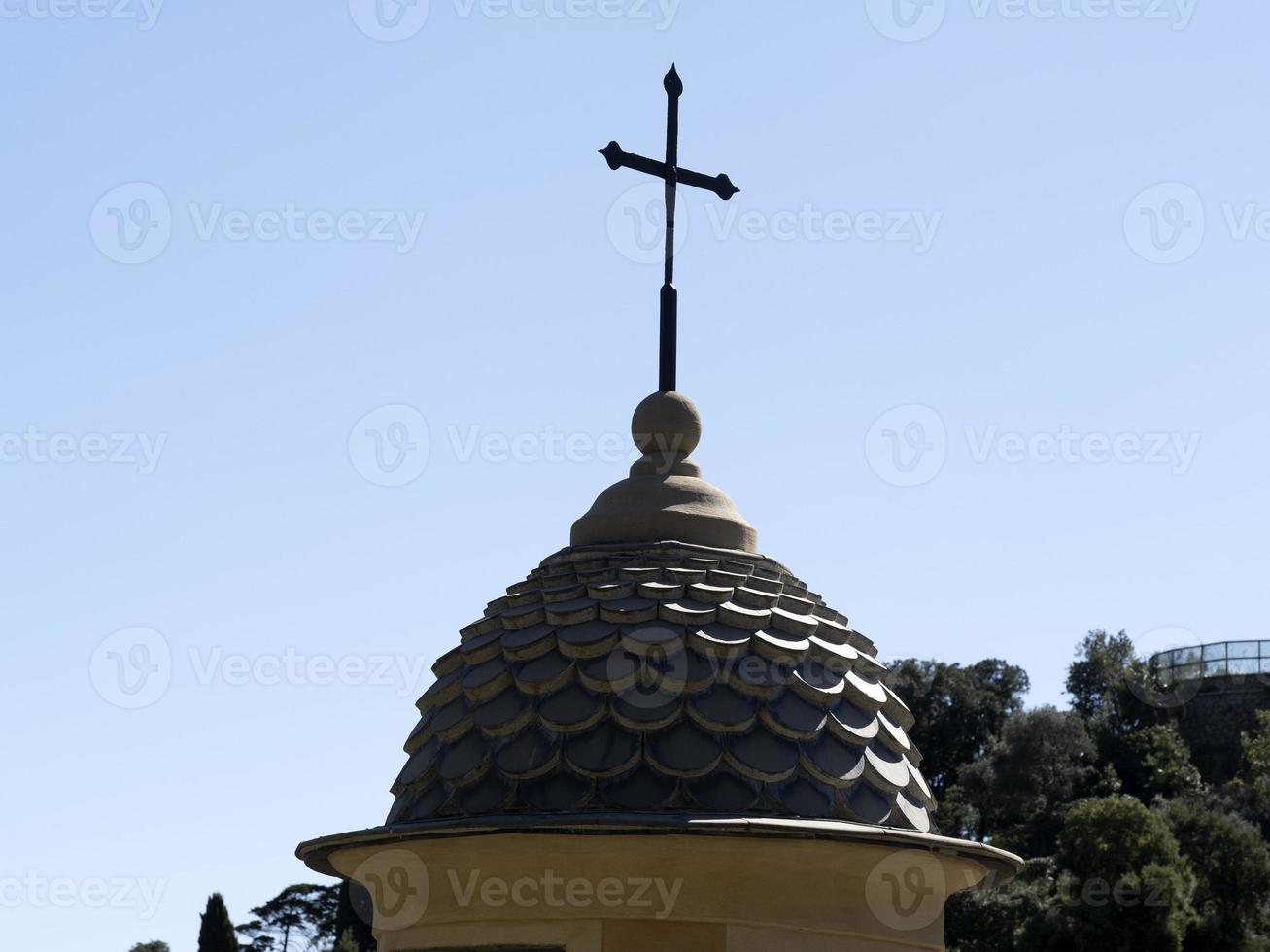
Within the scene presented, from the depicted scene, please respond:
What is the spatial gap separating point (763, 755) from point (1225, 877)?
123 ft

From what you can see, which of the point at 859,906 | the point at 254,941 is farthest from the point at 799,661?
the point at 254,941

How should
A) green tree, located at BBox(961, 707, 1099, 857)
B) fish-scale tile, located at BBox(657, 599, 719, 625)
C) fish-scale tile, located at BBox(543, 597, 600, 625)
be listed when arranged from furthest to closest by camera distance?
green tree, located at BBox(961, 707, 1099, 857) → fish-scale tile, located at BBox(543, 597, 600, 625) → fish-scale tile, located at BBox(657, 599, 719, 625)

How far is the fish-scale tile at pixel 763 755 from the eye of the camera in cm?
756

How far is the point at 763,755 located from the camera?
7641 millimetres

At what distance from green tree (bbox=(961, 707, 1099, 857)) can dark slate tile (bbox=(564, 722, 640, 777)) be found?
2038 inches

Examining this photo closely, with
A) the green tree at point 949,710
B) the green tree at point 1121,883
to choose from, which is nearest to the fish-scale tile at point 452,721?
the green tree at point 1121,883

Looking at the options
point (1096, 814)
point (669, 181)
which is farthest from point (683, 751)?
point (1096, 814)

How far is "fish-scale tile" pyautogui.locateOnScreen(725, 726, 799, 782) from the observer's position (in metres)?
7.56

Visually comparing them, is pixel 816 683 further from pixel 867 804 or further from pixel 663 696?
pixel 663 696

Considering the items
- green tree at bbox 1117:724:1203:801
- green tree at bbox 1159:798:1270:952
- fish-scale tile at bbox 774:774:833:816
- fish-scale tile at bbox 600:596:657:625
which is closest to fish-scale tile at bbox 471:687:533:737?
fish-scale tile at bbox 600:596:657:625

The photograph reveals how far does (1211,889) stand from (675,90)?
119 ft

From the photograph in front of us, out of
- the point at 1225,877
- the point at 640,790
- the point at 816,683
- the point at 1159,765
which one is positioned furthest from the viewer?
the point at 1159,765

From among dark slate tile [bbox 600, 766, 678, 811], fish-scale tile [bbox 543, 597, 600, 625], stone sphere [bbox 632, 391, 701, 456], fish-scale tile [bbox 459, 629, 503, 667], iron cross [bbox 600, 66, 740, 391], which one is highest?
iron cross [bbox 600, 66, 740, 391]

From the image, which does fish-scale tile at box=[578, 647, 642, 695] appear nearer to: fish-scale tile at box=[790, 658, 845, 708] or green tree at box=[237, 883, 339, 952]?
fish-scale tile at box=[790, 658, 845, 708]
